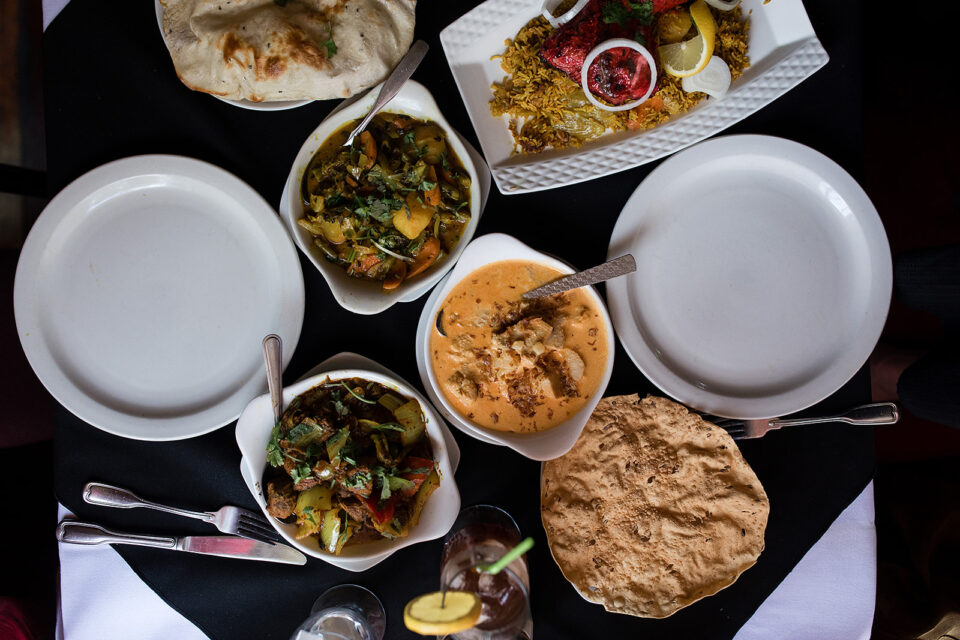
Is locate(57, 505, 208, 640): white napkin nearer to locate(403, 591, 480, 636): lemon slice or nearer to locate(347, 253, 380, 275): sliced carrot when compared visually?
locate(403, 591, 480, 636): lemon slice

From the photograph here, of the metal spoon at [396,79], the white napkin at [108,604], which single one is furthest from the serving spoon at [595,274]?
the white napkin at [108,604]

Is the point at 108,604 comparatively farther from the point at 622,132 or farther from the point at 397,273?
the point at 622,132

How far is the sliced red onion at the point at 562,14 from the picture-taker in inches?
78.4

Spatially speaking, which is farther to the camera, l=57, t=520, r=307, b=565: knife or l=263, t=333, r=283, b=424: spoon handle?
l=57, t=520, r=307, b=565: knife

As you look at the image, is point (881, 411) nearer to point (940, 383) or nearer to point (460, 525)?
point (940, 383)

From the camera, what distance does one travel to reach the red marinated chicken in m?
1.92

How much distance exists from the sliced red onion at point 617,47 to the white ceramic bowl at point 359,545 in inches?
46.2

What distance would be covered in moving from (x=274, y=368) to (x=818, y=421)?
1970mm

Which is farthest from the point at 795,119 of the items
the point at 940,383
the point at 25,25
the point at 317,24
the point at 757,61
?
the point at 25,25

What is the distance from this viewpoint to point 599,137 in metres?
2.15

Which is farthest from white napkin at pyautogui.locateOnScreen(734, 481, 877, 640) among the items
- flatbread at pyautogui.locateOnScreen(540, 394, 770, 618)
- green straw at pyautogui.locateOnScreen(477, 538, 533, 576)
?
green straw at pyautogui.locateOnScreen(477, 538, 533, 576)

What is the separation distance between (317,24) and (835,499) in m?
2.49

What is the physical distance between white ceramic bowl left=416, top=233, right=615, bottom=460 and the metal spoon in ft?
1.74

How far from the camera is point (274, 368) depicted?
203 centimetres
